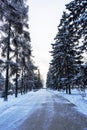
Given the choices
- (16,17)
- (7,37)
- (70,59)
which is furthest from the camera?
(70,59)

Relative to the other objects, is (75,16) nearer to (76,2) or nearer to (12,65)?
(76,2)

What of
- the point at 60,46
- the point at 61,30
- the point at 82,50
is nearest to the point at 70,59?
the point at 60,46

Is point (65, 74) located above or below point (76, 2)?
below

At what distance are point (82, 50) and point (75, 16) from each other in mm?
2877

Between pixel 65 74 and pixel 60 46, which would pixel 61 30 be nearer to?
pixel 60 46

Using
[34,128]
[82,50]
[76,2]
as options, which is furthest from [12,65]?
[34,128]

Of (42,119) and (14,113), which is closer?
(42,119)

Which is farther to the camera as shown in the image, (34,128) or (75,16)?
(75,16)

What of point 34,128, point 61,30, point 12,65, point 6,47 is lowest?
point 34,128

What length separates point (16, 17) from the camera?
1858 centimetres

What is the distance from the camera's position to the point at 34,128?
10.7 metres

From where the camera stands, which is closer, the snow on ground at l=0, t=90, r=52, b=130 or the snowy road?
the snowy road

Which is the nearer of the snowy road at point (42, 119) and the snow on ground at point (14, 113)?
the snowy road at point (42, 119)

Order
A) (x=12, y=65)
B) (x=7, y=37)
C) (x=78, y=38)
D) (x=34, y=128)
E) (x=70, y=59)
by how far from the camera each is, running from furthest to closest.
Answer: (x=70, y=59) → (x=7, y=37) → (x=12, y=65) → (x=78, y=38) → (x=34, y=128)
